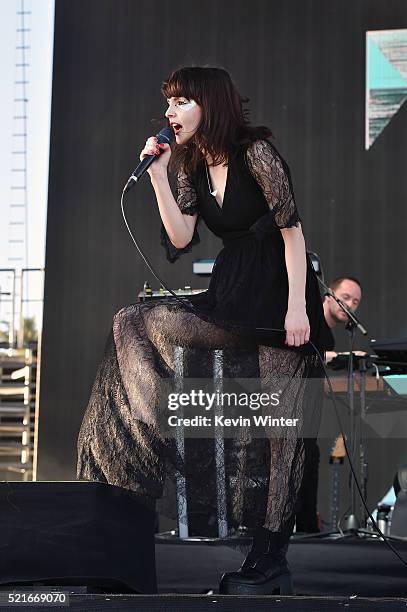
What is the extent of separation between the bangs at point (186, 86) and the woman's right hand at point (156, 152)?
6.4 inches

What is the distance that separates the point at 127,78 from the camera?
20.0ft

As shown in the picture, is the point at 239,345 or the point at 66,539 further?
the point at 239,345

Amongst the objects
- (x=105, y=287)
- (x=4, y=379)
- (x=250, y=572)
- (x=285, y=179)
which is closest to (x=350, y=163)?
(x=105, y=287)

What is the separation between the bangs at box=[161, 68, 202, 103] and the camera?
2.25 meters

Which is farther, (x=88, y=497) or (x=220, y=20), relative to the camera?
(x=220, y=20)

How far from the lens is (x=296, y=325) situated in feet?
7.17

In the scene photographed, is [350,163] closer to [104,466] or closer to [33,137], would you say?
[33,137]

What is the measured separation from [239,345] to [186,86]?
0.64m

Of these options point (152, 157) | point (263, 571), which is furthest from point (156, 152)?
point (263, 571)

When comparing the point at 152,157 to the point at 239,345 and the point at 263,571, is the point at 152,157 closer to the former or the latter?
the point at 239,345

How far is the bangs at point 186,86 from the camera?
2250 mm

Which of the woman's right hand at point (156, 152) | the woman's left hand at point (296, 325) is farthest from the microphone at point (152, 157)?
the woman's left hand at point (296, 325)

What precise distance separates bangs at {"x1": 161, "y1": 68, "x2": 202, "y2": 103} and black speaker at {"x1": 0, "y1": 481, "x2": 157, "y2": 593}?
959 mm

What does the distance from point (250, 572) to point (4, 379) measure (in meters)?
4.31
